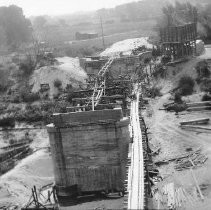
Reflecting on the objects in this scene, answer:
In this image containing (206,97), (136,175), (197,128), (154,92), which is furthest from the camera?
(154,92)

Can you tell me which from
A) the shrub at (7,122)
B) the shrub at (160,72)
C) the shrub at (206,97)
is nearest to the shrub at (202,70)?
the shrub at (160,72)

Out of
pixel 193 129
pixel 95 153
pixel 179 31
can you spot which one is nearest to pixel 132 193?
pixel 95 153

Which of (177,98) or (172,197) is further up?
(177,98)

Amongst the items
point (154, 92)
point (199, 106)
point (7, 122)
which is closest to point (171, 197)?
→ point (199, 106)

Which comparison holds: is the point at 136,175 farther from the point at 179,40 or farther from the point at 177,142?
the point at 179,40

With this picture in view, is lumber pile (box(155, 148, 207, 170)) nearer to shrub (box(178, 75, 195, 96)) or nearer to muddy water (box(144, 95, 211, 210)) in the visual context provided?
muddy water (box(144, 95, 211, 210))

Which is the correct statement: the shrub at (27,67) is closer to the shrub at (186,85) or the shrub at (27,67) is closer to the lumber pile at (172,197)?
the shrub at (186,85)

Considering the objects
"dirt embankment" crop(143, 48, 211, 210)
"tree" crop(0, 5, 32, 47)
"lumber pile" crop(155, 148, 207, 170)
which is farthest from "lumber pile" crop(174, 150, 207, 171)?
"tree" crop(0, 5, 32, 47)
